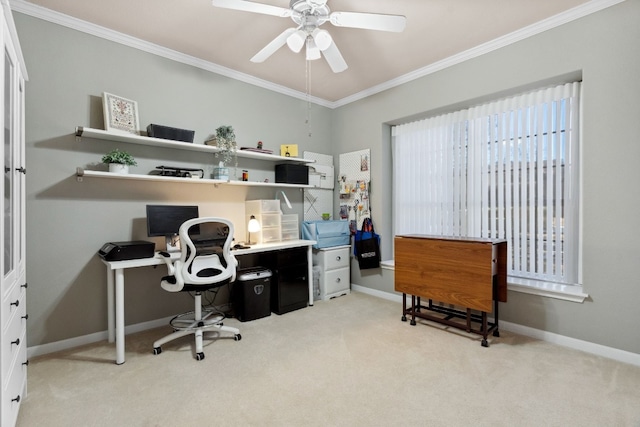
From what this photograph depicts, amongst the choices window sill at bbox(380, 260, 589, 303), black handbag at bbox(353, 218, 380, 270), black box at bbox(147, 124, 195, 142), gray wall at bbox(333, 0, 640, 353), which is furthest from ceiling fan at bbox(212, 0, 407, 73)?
window sill at bbox(380, 260, 589, 303)

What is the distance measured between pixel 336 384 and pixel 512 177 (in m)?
2.40

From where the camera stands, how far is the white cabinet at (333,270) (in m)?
3.76

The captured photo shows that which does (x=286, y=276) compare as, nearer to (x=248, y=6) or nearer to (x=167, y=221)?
(x=167, y=221)

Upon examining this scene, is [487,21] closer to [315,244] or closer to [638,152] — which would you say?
[638,152]

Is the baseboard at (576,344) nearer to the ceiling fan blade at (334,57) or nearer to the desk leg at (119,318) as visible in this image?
the ceiling fan blade at (334,57)

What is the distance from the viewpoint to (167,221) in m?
2.80

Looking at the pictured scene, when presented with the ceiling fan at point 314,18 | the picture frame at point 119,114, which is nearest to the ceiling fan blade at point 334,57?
the ceiling fan at point 314,18

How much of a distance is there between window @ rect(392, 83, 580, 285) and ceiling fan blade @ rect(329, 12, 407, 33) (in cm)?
160

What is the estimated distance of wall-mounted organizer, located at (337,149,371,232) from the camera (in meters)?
4.03

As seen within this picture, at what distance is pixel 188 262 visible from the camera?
231 cm

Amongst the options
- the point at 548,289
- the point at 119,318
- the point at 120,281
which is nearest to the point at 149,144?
the point at 120,281

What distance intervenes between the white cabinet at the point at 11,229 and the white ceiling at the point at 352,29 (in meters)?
0.93

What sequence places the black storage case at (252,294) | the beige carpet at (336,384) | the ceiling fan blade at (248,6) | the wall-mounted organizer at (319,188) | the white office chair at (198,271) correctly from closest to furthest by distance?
1. the beige carpet at (336,384)
2. the ceiling fan blade at (248,6)
3. the white office chair at (198,271)
4. the black storage case at (252,294)
5. the wall-mounted organizer at (319,188)

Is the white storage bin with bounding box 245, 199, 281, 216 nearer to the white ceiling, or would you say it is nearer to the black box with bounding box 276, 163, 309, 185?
the black box with bounding box 276, 163, 309, 185
